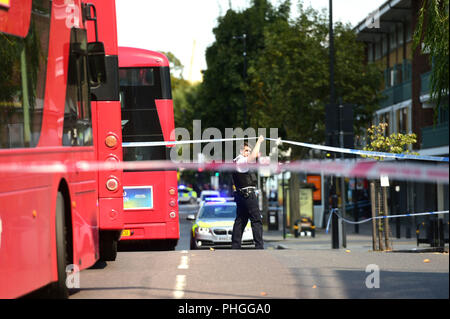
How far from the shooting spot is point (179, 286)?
32.4 feet

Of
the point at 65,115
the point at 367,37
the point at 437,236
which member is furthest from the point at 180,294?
the point at 367,37

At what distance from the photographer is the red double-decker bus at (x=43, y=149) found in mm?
7539

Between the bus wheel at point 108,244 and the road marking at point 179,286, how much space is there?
239 cm

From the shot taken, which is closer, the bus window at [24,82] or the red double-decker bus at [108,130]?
the bus window at [24,82]

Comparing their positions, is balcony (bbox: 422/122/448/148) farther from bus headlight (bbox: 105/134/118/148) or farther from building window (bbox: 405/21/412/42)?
bus headlight (bbox: 105/134/118/148)

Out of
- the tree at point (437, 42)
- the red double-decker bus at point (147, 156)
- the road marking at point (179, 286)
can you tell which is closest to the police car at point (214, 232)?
the red double-decker bus at point (147, 156)

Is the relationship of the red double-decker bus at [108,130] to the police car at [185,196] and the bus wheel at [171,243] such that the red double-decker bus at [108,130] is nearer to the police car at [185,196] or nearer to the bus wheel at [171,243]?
the bus wheel at [171,243]

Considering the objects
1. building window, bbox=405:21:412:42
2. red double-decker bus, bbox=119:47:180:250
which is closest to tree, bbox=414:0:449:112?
red double-decker bus, bbox=119:47:180:250

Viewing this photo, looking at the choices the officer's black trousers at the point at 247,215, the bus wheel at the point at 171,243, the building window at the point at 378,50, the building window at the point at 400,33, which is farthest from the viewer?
the building window at the point at 378,50

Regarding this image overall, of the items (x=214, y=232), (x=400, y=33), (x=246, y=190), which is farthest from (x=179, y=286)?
(x=400, y=33)

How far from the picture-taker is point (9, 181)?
7363 mm

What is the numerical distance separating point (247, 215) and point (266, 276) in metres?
6.06

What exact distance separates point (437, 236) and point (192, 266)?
12124 millimetres

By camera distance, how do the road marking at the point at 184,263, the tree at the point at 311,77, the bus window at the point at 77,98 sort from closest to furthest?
the bus window at the point at 77,98 < the road marking at the point at 184,263 < the tree at the point at 311,77
